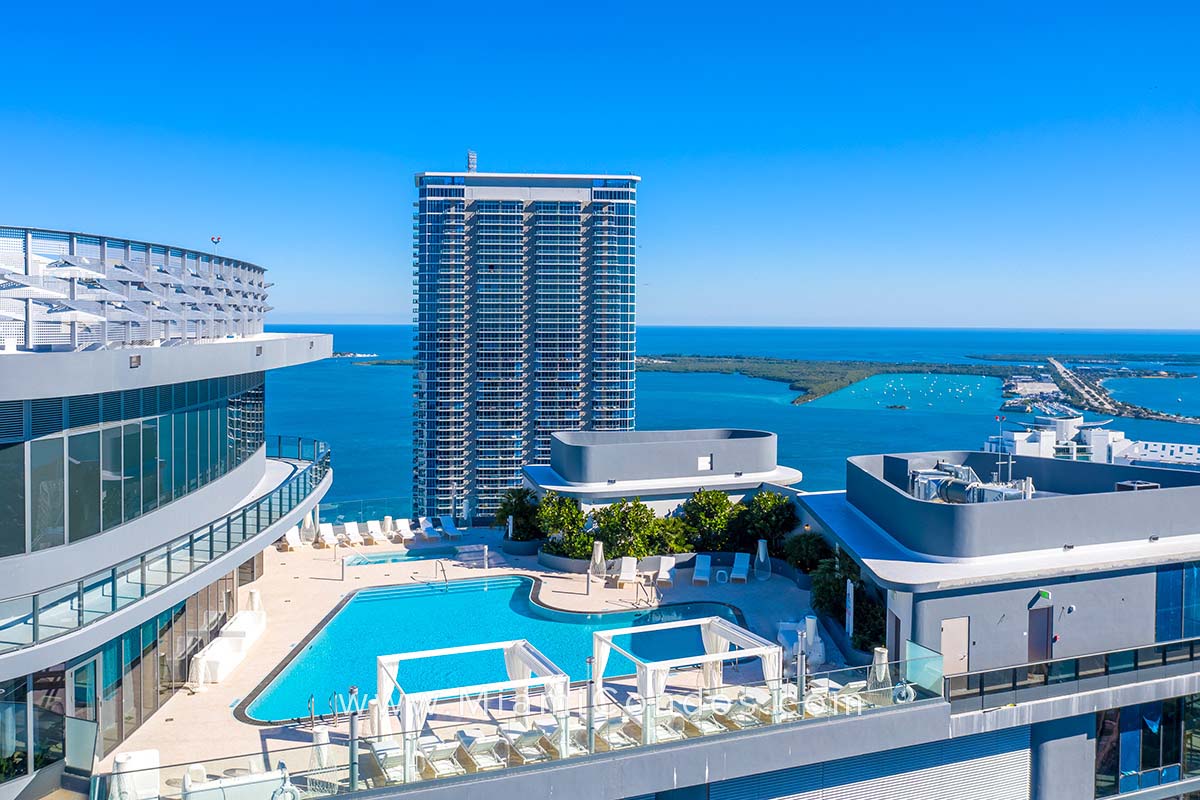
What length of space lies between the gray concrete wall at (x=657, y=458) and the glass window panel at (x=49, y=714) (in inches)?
466

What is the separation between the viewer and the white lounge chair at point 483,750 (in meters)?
8.69

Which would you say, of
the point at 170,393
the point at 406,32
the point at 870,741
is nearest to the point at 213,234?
the point at 170,393

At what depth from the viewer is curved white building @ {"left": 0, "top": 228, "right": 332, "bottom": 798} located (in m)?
8.52

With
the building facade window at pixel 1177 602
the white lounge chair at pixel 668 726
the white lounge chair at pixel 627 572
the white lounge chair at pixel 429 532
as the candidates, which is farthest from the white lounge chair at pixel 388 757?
the white lounge chair at pixel 429 532

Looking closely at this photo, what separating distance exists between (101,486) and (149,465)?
3.53ft

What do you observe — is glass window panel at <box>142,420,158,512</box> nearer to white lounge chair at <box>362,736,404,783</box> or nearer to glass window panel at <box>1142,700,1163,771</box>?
white lounge chair at <box>362,736,404,783</box>

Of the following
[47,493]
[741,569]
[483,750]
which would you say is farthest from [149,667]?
[741,569]

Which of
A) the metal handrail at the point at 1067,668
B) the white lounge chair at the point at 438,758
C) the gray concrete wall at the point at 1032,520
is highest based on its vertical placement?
the gray concrete wall at the point at 1032,520

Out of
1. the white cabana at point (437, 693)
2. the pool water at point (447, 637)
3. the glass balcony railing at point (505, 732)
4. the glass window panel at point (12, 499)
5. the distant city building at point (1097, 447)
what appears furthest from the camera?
the distant city building at point (1097, 447)

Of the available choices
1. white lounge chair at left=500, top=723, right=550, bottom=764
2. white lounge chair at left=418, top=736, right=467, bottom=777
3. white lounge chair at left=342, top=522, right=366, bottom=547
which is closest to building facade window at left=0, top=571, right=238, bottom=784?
white lounge chair at left=418, top=736, right=467, bottom=777

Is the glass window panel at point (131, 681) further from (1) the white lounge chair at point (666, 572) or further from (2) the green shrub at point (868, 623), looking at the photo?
(2) the green shrub at point (868, 623)

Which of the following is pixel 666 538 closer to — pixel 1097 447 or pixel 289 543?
pixel 289 543

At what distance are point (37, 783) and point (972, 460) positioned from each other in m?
15.9

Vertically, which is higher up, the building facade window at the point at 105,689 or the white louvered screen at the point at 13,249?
the white louvered screen at the point at 13,249
